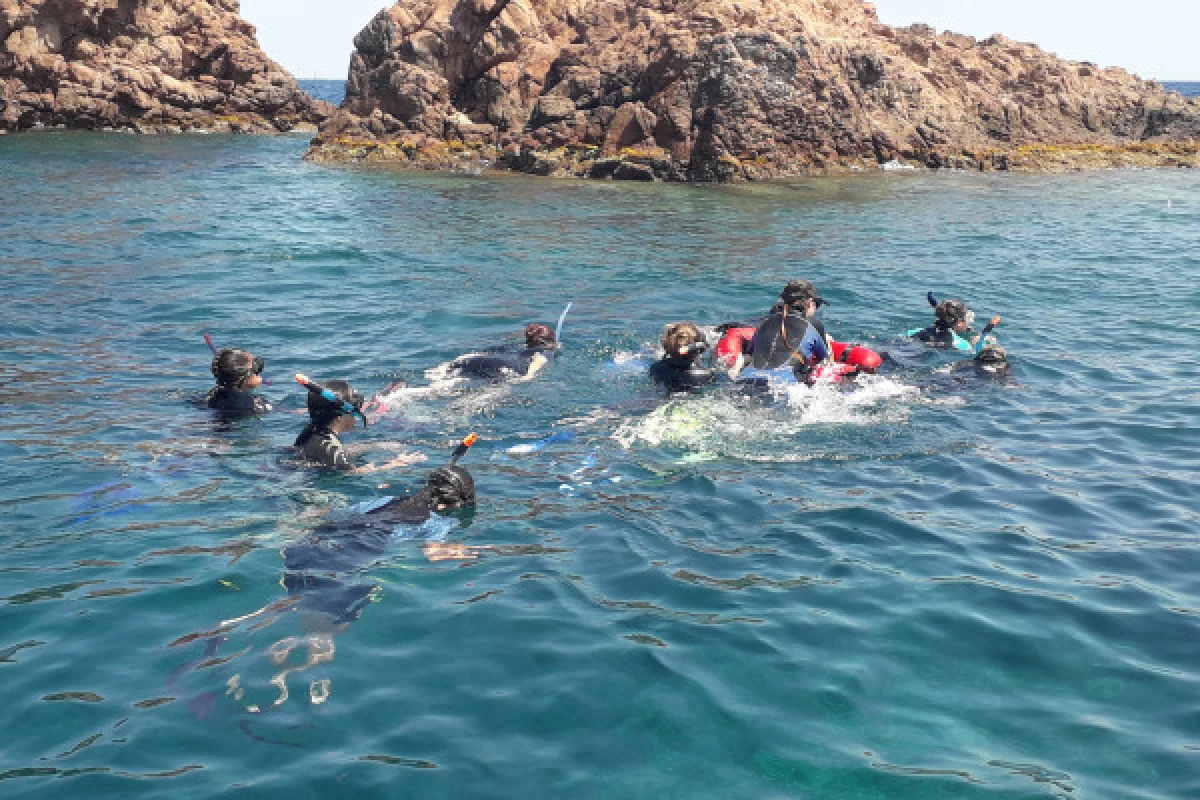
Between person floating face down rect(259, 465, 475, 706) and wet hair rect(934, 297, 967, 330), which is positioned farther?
wet hair rect(934, 297, 967, 330)

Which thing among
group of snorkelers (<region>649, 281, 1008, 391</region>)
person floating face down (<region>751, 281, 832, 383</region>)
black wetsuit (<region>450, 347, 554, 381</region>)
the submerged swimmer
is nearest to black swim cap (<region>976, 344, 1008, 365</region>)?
group of snorkelers (<region>649, 281, 1008, 391</region>)

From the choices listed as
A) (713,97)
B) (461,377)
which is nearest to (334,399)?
(461,377)

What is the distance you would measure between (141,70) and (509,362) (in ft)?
162

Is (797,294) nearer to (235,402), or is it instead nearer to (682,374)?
(682,374)

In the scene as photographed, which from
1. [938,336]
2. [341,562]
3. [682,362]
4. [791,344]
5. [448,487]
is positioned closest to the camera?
[341,562]

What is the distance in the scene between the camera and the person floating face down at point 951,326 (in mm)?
12570

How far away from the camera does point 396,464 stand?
8.58 m

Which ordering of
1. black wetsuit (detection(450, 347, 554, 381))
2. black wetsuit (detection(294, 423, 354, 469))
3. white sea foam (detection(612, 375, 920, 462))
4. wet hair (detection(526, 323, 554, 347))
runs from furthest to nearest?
wet hair (detection(526, 323, 554, 347))
black wetsuit (detection(450, 347, 554, 381))
white sea foam (detection(612, 375, 920, 462))
black wetsuit (detection(294, 423, 354, 469))

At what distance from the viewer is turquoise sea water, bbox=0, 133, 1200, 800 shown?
185 inches

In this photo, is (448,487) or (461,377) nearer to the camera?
(448,487)

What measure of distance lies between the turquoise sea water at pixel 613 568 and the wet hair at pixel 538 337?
510 millimetres

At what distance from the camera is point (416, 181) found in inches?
1225

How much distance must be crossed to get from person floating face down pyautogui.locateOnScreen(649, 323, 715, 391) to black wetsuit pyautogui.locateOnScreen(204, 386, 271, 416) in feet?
13.6

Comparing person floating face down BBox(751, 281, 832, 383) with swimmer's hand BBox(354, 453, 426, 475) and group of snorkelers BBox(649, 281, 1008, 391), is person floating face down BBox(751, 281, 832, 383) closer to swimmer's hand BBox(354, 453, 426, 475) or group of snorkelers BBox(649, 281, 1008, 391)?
group of snorkelers BBox(649, 281, 1008, 391)
